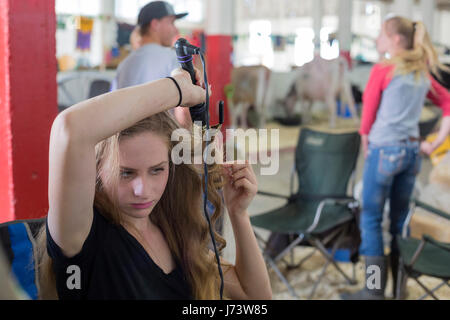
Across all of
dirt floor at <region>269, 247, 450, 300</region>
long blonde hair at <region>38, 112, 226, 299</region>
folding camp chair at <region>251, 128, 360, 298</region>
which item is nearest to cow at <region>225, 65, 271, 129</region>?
folding camp chair at <region>251, 128, 360, 298</region>

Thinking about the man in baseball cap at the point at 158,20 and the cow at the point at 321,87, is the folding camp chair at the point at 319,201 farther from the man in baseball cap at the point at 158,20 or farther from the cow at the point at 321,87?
the cow at the point at 321,87

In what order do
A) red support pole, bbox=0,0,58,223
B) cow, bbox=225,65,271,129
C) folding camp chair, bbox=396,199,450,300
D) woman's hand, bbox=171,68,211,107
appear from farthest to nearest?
cow, bbox=225,65,271,129 → folding camp chair, bbox=396,199,450,300 → red support pole, bbox=0,0,58,223 → woman's hand, bbox=171,68,211,107

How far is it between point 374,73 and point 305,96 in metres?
6.83

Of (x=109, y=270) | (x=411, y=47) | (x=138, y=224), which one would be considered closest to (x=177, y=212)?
(x=138, y=224)

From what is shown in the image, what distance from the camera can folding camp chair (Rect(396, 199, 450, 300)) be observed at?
7.13ft

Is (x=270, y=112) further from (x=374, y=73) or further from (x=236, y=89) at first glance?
(x=374, y=73)

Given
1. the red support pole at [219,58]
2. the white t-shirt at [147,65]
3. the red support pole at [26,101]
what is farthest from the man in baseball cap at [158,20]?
the red support pole at [219,58]

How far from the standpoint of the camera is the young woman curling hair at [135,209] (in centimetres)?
79

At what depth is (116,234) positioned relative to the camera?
101 cm

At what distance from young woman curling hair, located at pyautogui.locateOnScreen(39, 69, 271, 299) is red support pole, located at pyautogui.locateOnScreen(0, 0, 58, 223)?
0.71 m

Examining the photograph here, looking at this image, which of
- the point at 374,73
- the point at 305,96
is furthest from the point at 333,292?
the point at 305,96

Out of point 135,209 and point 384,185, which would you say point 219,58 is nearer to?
point 384,185

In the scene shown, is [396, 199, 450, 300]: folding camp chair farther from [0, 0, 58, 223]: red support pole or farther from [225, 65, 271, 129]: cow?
[225, 65, 271, 129]: cow

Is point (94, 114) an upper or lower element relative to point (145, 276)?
upper
